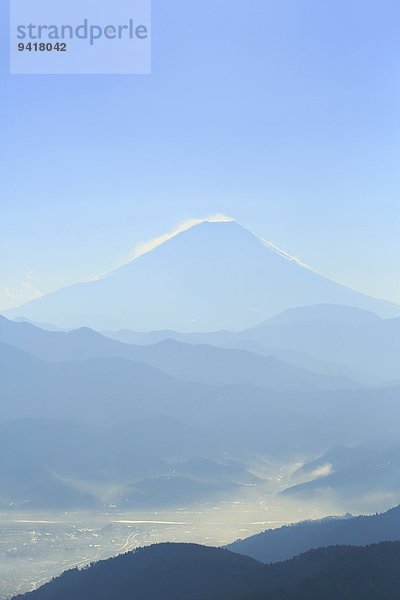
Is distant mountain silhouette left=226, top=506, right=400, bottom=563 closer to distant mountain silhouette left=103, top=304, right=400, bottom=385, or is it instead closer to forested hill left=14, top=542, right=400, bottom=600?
forested hill left=14, top=542, right=400, bottom=600

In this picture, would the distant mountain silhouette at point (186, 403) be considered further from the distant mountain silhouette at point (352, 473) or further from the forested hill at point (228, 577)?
the forested hill at point (228, 577)

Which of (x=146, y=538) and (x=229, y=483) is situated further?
(x=229, y=483)

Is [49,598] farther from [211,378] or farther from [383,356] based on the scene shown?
[383,356]

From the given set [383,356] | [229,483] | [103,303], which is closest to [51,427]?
[229,483]

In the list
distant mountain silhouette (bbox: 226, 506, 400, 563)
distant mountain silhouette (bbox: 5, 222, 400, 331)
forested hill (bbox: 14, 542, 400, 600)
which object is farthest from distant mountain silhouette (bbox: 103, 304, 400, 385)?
forested hill (bbox: 14, 542, 400, 600)

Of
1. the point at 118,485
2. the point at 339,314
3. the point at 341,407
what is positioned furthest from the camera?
the point at 339,314

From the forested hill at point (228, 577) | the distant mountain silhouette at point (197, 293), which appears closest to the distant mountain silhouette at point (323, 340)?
the distant mountain silhouette at point (197, 293)
